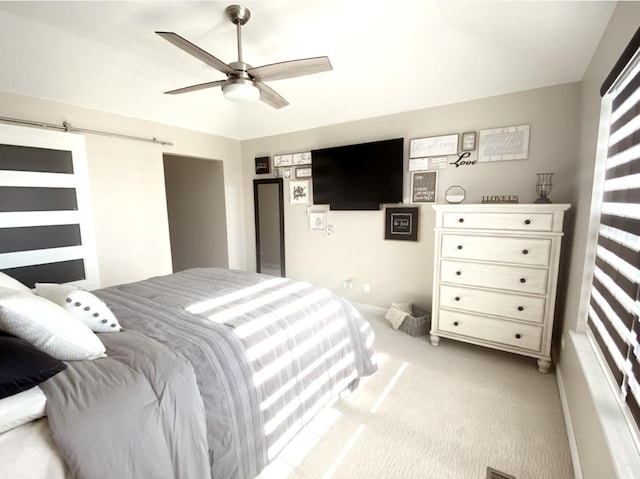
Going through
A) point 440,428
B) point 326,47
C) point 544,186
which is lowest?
point 440,428

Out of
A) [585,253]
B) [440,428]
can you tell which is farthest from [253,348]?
[585,253]

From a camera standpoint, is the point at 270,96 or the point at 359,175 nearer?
the point at 270,96

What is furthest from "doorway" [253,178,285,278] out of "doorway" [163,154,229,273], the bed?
the bed

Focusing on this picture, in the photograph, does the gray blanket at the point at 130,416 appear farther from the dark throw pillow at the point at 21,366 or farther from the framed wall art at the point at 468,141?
the framed wall art at the point at 468,141

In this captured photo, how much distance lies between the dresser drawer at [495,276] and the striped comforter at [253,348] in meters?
1.03

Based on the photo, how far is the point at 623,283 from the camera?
45.4 inches

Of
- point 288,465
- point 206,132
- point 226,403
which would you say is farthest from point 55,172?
point 288,465

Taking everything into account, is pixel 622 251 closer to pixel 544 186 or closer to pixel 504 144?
pixel 544 186

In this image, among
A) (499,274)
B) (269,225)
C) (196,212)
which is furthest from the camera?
(196,212)

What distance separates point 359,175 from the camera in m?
3.50

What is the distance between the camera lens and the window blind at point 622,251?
104 centimetres

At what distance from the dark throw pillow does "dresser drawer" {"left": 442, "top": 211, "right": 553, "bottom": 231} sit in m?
2.70

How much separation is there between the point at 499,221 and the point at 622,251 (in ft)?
4.00

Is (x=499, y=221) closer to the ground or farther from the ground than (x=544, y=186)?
closer to the ground
